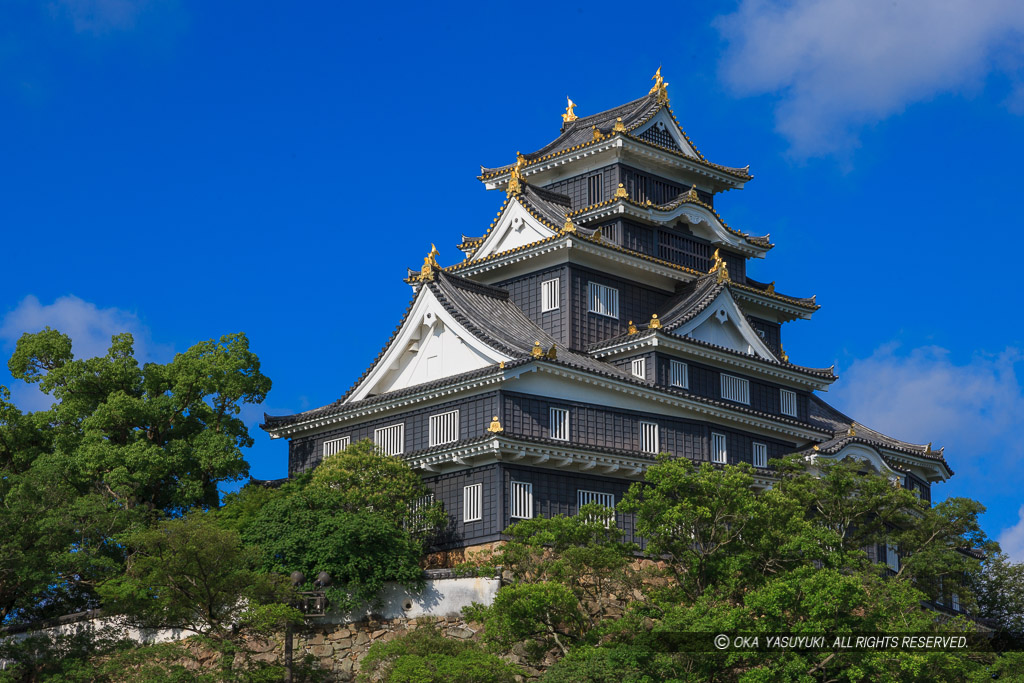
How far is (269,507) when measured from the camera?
132 ft

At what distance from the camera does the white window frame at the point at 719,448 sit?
49.2 metres

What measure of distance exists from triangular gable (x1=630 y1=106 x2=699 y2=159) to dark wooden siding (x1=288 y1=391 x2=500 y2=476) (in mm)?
15361

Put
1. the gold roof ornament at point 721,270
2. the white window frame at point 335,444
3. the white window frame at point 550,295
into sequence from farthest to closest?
the gold roof ornament at point 721,270
the white window frame at point 550,295
the white window frame at point 335,444

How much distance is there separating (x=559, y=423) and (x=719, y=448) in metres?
6.99

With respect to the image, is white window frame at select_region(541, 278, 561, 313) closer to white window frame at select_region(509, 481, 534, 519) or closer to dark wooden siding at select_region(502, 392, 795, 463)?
dark wooden siding at select_region(502, 392, 795, 463)

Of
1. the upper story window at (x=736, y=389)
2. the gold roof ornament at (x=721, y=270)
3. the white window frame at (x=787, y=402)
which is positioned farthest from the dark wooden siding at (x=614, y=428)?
the gold roof ornament at (x=721, y=270)

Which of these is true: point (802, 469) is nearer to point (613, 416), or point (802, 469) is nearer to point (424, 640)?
point (613, 416)

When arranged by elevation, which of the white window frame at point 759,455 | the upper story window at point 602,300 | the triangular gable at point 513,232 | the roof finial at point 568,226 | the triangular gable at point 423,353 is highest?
the triangular gable at point 513,232

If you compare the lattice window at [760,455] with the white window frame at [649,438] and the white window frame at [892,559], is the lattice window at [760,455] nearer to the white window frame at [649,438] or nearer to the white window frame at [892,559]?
the white window frame at [649,438]

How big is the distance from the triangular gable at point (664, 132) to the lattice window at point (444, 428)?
15.6 meters

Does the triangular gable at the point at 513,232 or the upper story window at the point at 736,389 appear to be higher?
the triangular gable at the point at 513,232

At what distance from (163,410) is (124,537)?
297 inches

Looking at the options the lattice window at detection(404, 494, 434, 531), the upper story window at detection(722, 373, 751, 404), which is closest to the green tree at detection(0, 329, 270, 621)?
the lattice window at detection(404, 494, 434, 531)

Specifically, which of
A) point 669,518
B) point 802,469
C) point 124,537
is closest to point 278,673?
point 124,537
